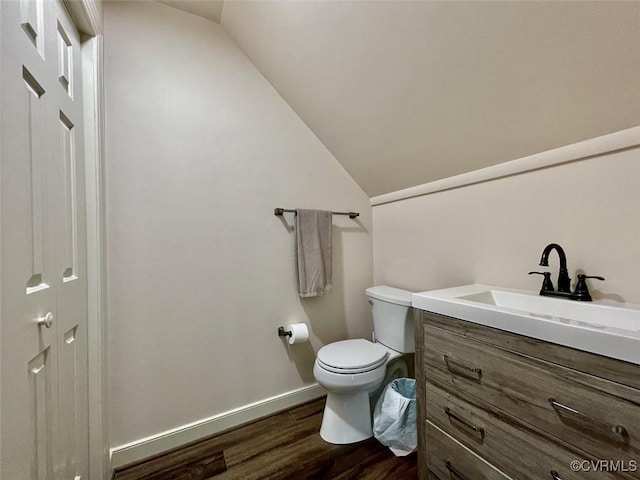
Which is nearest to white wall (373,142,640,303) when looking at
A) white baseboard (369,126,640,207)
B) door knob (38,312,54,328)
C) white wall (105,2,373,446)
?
white baseboard (369,126,640,207)

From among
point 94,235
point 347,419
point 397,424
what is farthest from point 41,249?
point 397,424

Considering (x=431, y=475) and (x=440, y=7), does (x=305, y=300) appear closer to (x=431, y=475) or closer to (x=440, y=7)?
(x=431, y=475)

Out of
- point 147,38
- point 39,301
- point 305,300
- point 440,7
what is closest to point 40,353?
point 39,301

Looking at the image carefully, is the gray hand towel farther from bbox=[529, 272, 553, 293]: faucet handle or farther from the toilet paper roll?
bbox=[529, 272, 553, 293]: faucet handle

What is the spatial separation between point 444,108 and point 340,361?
144 cm

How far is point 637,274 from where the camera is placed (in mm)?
952

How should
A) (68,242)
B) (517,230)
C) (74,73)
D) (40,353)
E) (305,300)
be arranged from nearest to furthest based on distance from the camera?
(40,353)
(68,242)
(74,73)
(517,230)
(305,300)

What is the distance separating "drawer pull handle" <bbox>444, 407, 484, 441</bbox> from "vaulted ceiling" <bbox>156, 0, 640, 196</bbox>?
3.89 ft

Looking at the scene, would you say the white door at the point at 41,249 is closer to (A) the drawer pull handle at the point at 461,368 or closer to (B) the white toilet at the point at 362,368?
(B) the white toilet at the point at 362,368

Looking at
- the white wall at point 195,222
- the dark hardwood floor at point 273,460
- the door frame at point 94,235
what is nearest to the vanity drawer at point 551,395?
the dark hardwood floor at point 273,460

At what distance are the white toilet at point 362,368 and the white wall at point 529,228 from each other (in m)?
0.31

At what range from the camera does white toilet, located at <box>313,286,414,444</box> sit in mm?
1415

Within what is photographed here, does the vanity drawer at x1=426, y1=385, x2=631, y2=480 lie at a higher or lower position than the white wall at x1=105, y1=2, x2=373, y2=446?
lower

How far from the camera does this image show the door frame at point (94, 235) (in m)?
1.11
